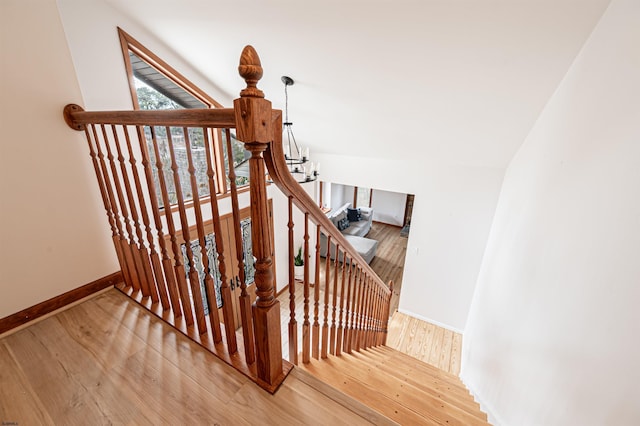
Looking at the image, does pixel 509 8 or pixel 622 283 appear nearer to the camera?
pixel 622 283

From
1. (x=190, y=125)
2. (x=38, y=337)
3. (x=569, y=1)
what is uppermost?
(x=569, y=1)

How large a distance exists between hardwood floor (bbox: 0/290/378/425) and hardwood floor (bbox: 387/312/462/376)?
3.34m

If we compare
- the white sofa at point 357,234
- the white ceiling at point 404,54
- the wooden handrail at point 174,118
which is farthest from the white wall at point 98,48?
the white sofa at point 357,234

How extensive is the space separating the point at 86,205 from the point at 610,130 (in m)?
2.61

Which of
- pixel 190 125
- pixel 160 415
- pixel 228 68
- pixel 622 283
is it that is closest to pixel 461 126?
pixel 622 283

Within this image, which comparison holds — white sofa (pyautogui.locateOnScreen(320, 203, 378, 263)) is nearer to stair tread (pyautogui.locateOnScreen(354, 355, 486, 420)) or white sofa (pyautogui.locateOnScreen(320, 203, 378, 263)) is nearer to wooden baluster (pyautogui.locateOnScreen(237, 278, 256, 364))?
stair tread (pyautogui.locateOnScreen(354, 355, 486, 420))

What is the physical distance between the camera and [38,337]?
1.17 meters

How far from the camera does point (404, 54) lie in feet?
6.20

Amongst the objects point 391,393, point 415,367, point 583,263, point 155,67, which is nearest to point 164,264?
point 391,393

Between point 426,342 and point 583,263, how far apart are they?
3.39 meters

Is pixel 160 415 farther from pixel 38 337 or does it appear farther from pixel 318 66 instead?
pixel 318 66

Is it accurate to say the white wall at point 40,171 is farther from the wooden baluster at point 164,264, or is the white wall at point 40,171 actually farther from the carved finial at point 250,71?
the carved finial at point 250,71

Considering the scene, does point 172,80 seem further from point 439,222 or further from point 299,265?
point 439,222

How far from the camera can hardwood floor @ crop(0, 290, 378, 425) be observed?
0.87 m
